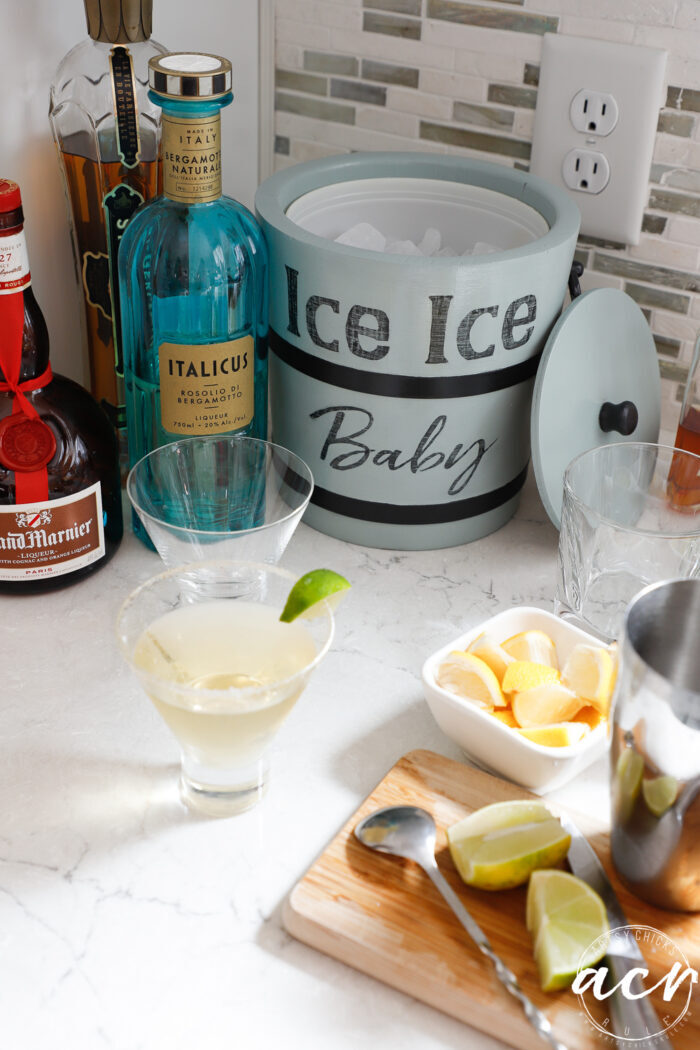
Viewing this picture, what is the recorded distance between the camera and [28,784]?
2.48 ft

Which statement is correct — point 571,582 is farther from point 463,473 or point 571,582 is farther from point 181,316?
point 181,316

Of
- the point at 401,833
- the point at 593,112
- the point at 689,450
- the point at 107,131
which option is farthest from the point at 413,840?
the point at 593,112

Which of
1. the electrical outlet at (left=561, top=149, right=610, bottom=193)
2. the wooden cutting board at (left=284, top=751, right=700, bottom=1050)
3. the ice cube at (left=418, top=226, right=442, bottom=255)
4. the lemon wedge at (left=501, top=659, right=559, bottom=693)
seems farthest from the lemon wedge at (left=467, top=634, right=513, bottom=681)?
the electrical outlet at (left=561, top=149, right=610, bottom=193)

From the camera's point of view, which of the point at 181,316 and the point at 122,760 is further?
the point at 181,316

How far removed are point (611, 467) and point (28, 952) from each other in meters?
0.61

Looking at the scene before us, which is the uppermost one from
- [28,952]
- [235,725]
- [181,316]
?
[181,316]

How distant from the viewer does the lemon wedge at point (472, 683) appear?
75cm

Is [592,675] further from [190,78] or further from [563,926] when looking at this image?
[190,78]

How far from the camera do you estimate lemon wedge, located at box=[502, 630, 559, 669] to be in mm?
794

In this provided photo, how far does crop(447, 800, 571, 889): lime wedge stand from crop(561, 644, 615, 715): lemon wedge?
0.35 feet

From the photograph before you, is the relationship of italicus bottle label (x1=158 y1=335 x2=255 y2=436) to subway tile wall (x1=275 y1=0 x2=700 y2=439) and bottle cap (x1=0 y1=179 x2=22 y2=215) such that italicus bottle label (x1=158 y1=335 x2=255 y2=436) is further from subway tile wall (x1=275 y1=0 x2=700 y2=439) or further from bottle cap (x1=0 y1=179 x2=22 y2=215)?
subway tile wall (x1=275 y1=0 x2=700 y2=439)

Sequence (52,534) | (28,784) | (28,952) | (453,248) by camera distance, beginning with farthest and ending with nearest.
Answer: (453,248) < (52,534) < (28,784) < (28,952)

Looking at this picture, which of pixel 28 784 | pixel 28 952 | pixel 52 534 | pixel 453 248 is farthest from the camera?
pixel 453 248

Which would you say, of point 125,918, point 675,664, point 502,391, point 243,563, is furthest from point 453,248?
point 125,918
